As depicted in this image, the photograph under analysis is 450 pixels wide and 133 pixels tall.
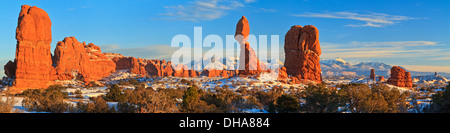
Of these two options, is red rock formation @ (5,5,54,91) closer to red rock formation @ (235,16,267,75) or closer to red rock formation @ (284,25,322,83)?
red rock formation @ (235,16,267,75)

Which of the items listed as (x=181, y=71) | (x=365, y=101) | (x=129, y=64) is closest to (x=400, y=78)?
(x=365, y=101)

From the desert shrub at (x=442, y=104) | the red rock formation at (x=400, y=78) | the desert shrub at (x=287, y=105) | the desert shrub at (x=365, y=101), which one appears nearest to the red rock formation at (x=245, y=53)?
the red rock formation at (x=400, y=78)

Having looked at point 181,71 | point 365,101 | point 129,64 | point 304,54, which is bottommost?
point 365,101

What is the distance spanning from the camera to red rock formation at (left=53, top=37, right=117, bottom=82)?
200ft

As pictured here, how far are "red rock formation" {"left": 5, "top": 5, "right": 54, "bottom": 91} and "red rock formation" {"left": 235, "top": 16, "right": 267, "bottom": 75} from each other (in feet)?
120

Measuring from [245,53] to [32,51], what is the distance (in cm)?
3931

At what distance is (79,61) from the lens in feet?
222

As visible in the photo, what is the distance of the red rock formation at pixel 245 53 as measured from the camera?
54.1 metres

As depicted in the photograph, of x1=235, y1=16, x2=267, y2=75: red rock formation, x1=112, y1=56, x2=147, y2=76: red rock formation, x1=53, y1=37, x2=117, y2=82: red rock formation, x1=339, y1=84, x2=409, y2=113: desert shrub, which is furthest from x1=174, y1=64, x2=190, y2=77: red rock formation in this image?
x1=339, y1=84, x2=409, y2=113: desert shrub

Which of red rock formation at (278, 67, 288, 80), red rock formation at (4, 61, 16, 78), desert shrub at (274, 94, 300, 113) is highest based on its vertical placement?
red rock formation at (4, 61, 16, 78)

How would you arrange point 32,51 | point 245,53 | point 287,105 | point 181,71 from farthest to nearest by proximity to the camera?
point 181,71
point 245,53
point 32,51
point 287,105

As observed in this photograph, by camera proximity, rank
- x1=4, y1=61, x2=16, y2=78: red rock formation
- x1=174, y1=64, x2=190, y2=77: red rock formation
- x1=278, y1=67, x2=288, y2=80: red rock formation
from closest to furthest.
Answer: x1=4, y1=61, x2=16, y2=78: red rock formation < x1=278, y1=67, x2=288, y2=80: red rock formation < x1=174, y1=64, x2=190, y2=77: red rock formation

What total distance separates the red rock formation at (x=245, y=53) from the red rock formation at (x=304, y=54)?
6.77 metres

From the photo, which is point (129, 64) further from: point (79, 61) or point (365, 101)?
point (365, 101)
